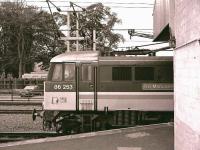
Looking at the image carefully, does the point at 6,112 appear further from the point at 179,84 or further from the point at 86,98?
the point at 179,84

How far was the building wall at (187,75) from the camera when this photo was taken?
705 centimetres

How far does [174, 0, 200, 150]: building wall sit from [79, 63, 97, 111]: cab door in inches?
264

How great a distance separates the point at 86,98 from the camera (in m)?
16.1

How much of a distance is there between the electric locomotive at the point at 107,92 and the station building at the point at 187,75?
6572 millimetres

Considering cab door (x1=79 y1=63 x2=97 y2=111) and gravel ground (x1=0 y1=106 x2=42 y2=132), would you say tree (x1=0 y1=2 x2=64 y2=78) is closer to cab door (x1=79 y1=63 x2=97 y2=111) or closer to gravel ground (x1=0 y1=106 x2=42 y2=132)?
gravel ground (x1=0 y1=106 x2=42 y2=132)

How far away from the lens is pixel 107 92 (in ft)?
52.7

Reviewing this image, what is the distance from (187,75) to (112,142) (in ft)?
16.7

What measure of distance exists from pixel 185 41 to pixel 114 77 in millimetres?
8269

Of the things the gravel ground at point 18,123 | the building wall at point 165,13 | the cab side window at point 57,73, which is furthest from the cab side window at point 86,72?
the gravel ground at point 18,123

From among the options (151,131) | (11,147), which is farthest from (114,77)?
(11,147)

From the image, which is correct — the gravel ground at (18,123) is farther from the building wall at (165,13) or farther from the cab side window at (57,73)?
the building wall at (165,13)

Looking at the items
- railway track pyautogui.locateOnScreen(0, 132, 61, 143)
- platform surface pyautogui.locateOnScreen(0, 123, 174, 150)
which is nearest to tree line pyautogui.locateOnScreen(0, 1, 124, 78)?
railway track pyautogui.locateOnScreen(0, 132, 61, 143)

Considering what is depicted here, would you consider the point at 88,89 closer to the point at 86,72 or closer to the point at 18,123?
the point at 86,72

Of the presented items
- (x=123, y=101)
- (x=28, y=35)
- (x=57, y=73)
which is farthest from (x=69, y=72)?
(x=28, y=35)
